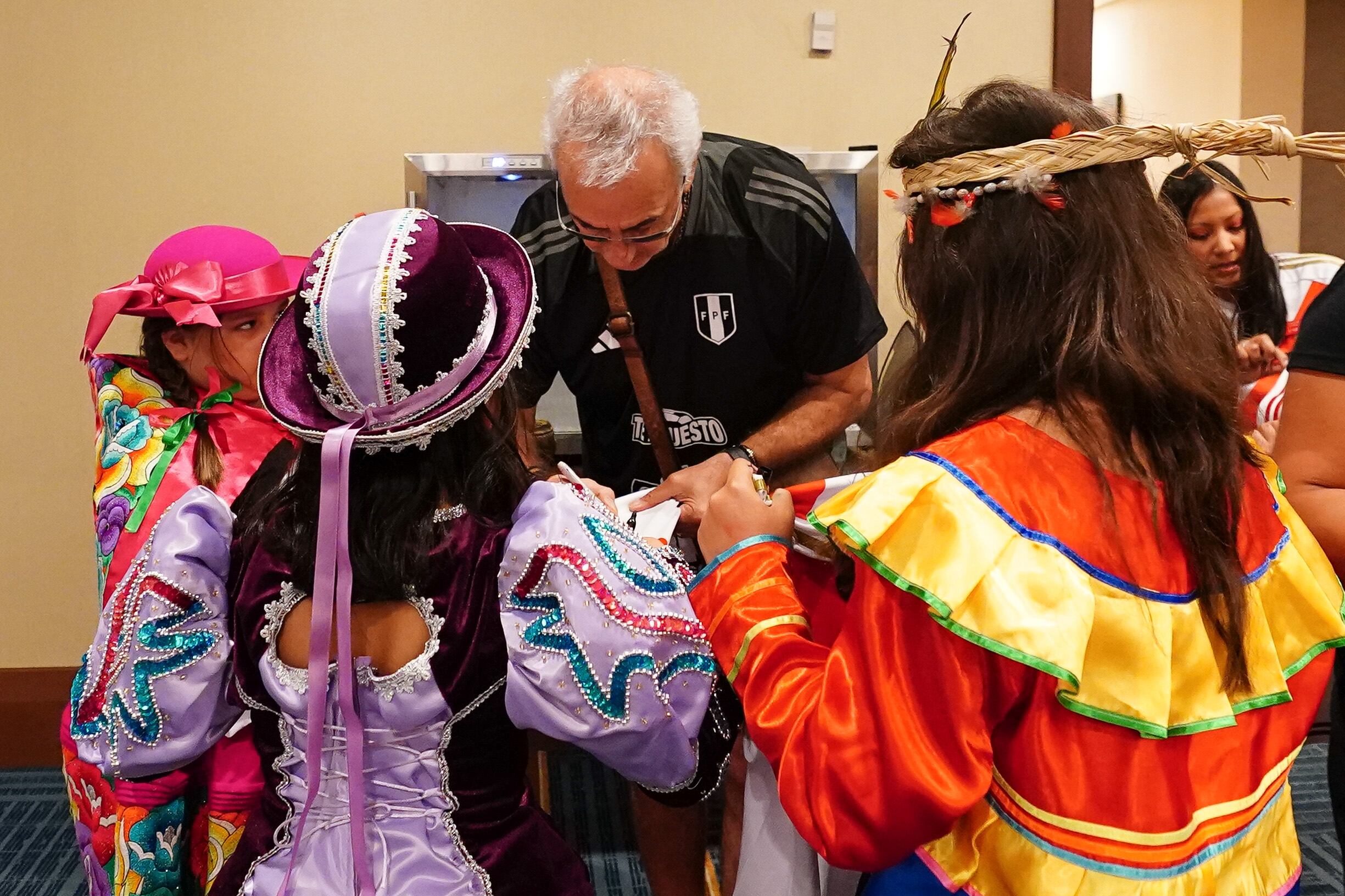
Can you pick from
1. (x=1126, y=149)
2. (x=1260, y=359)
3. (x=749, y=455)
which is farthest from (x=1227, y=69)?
(x=1126, y=149)

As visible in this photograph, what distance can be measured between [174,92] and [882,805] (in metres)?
2.89

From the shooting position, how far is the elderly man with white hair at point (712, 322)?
2.18 metres

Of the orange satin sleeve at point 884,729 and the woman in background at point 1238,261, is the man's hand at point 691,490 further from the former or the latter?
the woman in background at point 1238,261

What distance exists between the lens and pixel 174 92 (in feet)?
9.78

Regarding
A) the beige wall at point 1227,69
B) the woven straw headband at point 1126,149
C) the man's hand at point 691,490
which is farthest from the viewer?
the beige wall at point 1227,69

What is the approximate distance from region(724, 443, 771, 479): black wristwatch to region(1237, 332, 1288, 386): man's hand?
1.13 m

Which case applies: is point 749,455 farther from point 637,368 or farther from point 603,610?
point 603,610

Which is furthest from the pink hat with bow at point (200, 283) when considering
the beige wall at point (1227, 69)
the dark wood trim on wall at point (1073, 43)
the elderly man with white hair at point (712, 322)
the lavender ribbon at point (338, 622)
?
the beige wall at point (1227, 69)

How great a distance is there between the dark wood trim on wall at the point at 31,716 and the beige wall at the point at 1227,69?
4204 millimetres

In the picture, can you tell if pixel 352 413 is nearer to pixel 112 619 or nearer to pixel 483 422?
pixel 483 422

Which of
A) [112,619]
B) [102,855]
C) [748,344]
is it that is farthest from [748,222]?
[102,855]

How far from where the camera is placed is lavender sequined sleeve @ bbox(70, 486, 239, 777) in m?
1.27

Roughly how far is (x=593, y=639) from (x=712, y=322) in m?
1.20

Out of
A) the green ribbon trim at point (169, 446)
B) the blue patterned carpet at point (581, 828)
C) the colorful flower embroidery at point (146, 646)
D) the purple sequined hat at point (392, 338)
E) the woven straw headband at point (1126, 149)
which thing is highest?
the woven straw headband at point (1126, 149)
